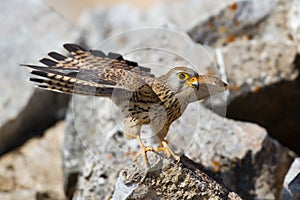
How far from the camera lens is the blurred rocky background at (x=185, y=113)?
7.27m

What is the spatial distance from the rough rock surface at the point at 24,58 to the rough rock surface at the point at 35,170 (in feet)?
0.66

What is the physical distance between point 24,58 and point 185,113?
275 centimetres

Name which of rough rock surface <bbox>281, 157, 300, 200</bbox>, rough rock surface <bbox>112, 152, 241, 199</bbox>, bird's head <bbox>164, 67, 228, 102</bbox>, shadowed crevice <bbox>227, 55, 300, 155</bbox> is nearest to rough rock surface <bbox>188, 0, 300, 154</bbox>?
shadowed crevice <bbox>227, 55, 300, 155</bbox>

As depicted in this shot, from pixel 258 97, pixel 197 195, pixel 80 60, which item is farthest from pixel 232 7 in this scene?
pixel 197 195

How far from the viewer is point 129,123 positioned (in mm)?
6148

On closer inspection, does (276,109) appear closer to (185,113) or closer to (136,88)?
(185,113)

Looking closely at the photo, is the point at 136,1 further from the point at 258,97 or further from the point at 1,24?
the point at 258,97

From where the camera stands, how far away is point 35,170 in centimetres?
843

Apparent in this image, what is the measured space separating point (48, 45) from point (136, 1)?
718 centimetres

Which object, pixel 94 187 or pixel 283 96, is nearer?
pixel 94 187

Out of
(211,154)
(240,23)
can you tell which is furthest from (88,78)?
(240,23)

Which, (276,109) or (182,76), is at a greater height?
(276,109)

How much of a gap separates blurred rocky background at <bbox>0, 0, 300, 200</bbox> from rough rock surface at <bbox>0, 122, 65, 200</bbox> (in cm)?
1

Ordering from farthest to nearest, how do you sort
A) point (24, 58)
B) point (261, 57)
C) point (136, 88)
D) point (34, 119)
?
1. point (24, 58)
2. point (34, 119)
3. point (261, 57)
4. point (136, 88)
